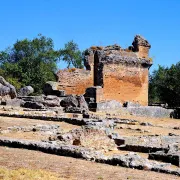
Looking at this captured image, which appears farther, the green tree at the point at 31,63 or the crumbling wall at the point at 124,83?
the green tree at the point at 31,63

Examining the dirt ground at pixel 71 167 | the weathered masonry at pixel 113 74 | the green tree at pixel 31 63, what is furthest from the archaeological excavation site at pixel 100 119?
the green tree at pixel 31 63

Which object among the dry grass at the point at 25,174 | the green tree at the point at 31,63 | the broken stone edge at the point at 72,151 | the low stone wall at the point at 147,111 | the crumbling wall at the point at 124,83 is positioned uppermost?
the green tree at the point at 31,63

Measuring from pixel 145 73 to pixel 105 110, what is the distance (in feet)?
35.3

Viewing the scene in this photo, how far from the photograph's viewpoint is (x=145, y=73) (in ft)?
116

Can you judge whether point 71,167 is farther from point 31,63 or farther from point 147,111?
point 31,63

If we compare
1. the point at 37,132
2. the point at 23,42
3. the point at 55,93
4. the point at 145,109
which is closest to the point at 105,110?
the point at 145,109

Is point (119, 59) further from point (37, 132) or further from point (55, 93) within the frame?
point (37, 132)

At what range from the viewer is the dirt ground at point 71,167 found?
6.96 m

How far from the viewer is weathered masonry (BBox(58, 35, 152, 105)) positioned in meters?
32.8

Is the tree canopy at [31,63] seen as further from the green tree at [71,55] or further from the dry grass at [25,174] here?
Result: the dry grass at [25,174]

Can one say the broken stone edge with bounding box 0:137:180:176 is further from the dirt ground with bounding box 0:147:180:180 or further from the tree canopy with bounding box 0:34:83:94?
the tree canopy with bounding box 0:34:83:94

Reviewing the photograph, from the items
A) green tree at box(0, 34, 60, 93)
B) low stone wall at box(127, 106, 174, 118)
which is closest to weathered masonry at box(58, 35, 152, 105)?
low stone wall at box(127, 106, 174, 118)

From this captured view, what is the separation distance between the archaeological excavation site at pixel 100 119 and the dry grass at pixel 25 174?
0.71 meters

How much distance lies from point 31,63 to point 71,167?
54075mm
